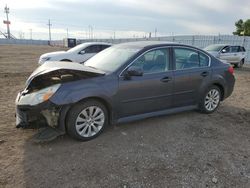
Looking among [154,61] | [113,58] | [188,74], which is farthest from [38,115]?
[188,74]

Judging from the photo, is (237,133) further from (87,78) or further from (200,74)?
(87,78)

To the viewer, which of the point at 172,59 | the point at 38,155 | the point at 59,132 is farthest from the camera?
the point at 172,59

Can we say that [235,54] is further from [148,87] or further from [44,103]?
[44,103]

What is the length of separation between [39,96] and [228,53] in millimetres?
14649

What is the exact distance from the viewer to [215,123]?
193 inches

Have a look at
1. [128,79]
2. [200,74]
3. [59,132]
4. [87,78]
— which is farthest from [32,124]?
[200,74]

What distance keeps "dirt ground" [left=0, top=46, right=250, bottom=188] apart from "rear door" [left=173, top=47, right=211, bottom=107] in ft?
1.66

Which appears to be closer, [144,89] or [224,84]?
[144,89]

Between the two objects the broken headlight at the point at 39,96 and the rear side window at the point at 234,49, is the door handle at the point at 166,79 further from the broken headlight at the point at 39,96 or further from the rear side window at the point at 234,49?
the rear side window at the point at 234,49

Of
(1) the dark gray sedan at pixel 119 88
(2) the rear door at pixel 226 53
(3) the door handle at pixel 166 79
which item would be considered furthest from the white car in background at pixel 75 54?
(2) the rear door at pixel 226 53

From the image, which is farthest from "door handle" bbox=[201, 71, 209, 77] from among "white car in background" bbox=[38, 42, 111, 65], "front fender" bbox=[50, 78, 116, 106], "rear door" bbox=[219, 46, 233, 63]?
"rear door" bbox=[219, 46, 233, 63]

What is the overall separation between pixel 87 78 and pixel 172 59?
180 centimetres

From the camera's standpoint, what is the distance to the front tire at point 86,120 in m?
3.69

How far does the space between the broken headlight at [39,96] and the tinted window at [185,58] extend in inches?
95.0
